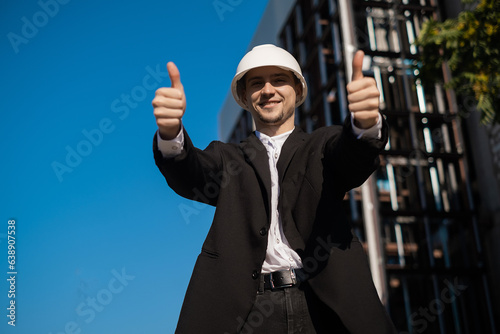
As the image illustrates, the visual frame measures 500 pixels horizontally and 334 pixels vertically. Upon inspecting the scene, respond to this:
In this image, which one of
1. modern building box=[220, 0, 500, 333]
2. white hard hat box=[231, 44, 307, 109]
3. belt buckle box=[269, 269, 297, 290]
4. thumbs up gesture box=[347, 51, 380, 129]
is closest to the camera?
thumbs up gesture box=[347, 51, 380, 129]

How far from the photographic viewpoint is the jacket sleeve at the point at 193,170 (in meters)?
2.61

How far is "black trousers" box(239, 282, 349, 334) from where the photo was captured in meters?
2.54

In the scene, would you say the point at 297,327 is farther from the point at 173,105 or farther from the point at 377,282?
the point at 377,282

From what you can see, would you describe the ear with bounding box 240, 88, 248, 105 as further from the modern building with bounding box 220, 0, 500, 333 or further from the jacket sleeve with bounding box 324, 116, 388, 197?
the modern building with bounding box 220, 0, 500, 333

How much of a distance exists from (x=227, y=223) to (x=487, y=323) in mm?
16216

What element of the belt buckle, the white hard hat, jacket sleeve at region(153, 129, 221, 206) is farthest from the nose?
the belt buckle

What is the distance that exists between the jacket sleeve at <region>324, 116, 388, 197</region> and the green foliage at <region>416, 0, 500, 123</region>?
466cm

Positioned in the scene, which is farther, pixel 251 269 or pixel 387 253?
pixel 387 253

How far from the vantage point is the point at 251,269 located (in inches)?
102

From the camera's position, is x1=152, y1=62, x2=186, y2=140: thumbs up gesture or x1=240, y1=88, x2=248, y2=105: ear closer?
x1=152, y1=62, x2=186, y2=140: thumbs up gesture

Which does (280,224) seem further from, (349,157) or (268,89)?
(268,89)

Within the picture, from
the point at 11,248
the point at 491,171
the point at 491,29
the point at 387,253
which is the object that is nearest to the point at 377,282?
the point at 387,253

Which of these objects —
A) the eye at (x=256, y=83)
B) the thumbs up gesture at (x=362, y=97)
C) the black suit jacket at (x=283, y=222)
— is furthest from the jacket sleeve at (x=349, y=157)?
the eye at (x=256, y=83)

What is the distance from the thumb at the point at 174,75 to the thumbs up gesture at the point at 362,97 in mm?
780
